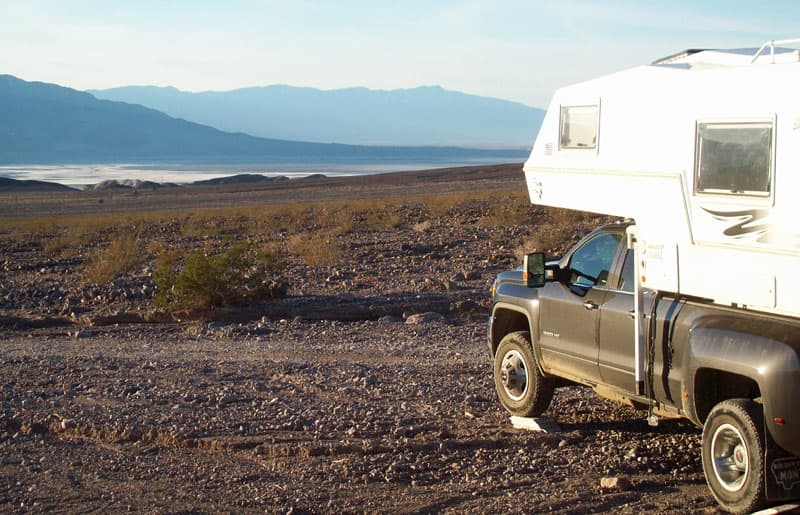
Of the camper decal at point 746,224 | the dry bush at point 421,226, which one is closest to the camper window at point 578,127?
the camper decal at point 746,224

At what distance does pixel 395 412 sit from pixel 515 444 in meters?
1.31

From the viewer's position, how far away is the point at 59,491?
22.6 ft

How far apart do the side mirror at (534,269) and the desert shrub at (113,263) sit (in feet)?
44.7

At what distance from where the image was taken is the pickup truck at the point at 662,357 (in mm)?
5867

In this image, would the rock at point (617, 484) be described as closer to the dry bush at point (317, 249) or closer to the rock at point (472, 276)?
the rock at point (472, 276)

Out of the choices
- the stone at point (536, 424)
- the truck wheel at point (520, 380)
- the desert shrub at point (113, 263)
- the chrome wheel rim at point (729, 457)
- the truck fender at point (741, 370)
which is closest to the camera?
the truck fender at point (741, 370)

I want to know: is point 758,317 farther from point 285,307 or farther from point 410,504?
point 285,307

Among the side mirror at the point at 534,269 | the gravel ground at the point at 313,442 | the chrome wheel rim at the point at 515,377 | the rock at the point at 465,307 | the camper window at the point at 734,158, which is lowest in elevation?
the rock at the point at 465,307

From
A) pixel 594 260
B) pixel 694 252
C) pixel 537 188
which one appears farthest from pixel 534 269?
pixel 694 252

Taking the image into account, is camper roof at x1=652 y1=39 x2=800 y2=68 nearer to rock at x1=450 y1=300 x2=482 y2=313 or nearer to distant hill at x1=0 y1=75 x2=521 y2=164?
rock at x1=450 y1=300 x2=482 y2=313

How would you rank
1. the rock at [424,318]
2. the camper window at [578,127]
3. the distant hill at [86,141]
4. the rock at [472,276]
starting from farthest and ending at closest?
the distant hill at [86,141] → the rock at [472,276] → the rock at [424,318] → the camper window at [578,127]

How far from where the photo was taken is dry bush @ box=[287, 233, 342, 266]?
72.0 feet

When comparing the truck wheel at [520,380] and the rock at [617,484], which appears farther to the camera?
the truck wheel at [520,380]

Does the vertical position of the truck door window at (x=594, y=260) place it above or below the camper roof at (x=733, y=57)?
below
